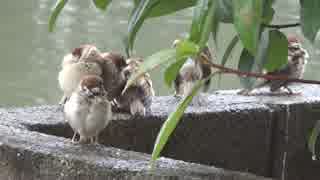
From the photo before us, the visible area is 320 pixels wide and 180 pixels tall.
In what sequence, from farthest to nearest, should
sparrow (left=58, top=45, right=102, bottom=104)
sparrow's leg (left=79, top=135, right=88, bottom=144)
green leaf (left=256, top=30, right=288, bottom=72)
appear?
sparrow (left=58, top=45, right=102, bottom=104) → sparrow's leg (left=79, top=135, right=88, bottom=144) → green leaf (left=256, top=30, right=288, bottom=72)

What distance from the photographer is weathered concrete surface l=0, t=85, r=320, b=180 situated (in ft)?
12.0

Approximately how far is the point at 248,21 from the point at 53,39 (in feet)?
33.6

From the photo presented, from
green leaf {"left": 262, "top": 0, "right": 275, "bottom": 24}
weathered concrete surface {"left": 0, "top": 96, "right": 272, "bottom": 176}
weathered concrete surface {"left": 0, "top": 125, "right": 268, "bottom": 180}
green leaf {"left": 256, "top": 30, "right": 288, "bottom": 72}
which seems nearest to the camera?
green leaf {"left": 262, "top": 0, "right": 275, "bottom": 24}

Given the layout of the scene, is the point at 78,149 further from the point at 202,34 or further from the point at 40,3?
the point at 40,3

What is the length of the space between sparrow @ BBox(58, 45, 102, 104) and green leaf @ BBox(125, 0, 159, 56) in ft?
6.70

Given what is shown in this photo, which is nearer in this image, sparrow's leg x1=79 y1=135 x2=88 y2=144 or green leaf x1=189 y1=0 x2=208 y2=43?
green leaf x1=189 y1=0 x2=208 y2=43

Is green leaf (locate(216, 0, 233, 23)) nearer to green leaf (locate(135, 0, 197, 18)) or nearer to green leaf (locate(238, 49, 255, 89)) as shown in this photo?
green leaf (locate(135, 0, 197, 18))

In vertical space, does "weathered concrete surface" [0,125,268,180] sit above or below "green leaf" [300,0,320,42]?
below

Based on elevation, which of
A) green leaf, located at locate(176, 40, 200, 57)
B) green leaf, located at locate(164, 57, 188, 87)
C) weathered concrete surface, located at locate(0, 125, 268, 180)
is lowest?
weathered concrete surface, located at locate(0, 125, 268, 180)

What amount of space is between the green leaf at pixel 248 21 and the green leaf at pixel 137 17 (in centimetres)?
36

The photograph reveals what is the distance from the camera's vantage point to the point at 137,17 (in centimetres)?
204

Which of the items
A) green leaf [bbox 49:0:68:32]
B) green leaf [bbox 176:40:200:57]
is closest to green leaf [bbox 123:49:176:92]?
green leaf [bbox 176:40:200:57]

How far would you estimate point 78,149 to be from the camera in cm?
302

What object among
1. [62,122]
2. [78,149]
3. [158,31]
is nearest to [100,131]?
[62,122]
